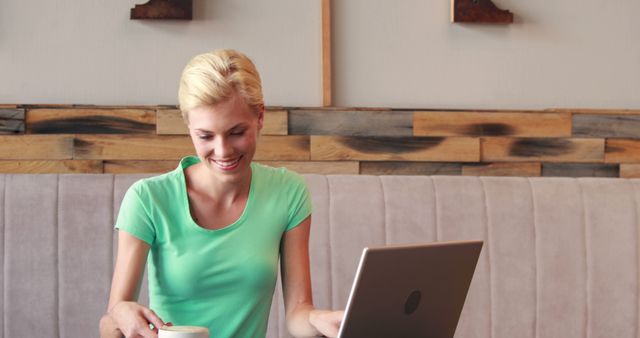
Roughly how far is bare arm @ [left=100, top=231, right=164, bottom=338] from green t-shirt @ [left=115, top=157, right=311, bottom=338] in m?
0.03

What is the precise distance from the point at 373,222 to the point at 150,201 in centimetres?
98

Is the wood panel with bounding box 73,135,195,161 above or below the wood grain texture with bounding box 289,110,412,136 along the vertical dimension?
below

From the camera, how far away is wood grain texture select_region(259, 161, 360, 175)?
9.42 ft

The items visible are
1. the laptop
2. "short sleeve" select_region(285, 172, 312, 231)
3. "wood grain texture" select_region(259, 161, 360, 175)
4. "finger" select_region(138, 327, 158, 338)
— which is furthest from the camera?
"wood grain texture" select_region(259, 161, 360, 175)

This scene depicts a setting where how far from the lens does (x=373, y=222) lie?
2.74m

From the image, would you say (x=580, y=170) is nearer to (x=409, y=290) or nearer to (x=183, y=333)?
(x=409, y=290)

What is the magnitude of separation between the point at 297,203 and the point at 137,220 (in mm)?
374

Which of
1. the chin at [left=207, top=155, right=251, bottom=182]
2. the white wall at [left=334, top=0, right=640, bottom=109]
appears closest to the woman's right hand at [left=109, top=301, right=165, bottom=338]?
the chin at [left=207, top=155, right=251, bottom=182]

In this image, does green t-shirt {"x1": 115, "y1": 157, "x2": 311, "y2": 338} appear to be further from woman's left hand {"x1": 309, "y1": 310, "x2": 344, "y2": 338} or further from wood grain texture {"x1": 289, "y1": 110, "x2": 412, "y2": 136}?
wood grain texture {"x1": 289, "y1": 110, "x2": 412, "y2": 136}

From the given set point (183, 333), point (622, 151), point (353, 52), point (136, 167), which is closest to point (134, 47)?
point (136, 167)

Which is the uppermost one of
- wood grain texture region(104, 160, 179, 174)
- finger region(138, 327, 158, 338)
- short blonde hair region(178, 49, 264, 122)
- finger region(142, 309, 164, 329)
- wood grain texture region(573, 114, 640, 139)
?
short blonde hair region(178, 49, 264, 122)

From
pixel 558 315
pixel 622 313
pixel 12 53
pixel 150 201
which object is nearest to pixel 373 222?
pixel 558 315

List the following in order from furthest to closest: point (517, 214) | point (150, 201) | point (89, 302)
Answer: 1. point (517, 214)
2. point (89, 302)
3. point (150, 201)

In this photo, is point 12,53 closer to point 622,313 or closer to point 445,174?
point 445,174
